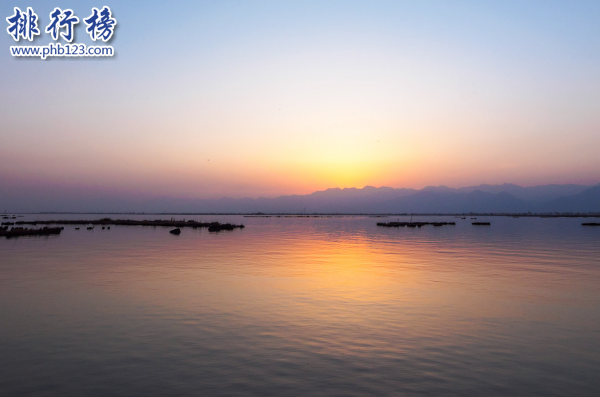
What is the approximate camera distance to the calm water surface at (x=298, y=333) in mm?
10336

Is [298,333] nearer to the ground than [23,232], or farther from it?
nearer to the ground

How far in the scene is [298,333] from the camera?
48.1 ft

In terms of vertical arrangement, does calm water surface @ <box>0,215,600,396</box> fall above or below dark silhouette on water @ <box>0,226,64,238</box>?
below

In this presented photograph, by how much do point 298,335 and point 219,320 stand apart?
3.78 meters

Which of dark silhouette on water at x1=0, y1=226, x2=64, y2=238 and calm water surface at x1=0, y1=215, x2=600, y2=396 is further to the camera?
dark silhouette on water at x1=0, y1=226, x2=64, y2=238

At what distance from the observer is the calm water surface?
407 inches

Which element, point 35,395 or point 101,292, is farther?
point 101,292

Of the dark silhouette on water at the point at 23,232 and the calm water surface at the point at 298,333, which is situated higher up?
the dark silhouette on water at the point at 23,232

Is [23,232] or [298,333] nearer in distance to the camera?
[298,333]

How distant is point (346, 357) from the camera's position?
12102 mm

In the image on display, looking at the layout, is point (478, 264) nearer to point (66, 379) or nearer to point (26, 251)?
point (66, 379)

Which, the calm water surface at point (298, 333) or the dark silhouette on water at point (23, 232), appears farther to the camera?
the dark silhouette on water at point (23, 232)

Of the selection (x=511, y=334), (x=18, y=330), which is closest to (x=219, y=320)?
(x=18, y=330)

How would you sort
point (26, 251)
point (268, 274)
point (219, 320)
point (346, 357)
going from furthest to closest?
point (26, 251)
point (268, 274)
point (219, 320)
point (346, 357)
